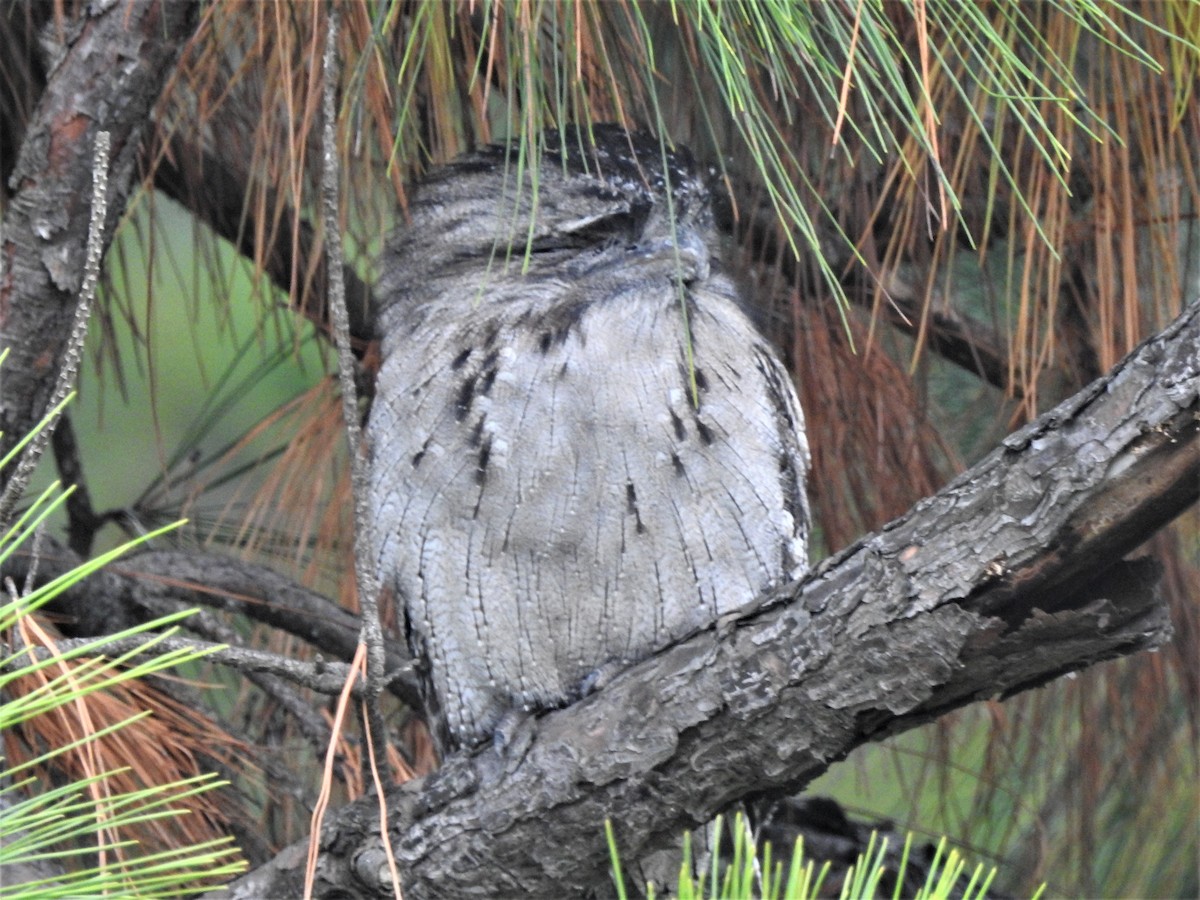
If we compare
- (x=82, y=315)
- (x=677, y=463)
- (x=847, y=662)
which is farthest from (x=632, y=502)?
(x=82, y=315)

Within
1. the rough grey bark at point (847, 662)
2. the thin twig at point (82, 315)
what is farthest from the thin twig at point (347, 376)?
the rough grey bark at point (847, 662)

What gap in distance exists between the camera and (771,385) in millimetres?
2010

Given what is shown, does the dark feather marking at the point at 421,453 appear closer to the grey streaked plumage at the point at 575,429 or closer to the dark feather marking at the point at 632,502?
the grey streaked plumage at the point at 575,429

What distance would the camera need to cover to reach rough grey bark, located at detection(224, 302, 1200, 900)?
1.28m

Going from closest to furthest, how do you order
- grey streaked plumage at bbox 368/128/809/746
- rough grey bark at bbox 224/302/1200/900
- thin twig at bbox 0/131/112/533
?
thin twig at bbox 0/131/112/533, rough grey bark at bbox 224/302/1200/900, grey streaked plumage at bbox 368/128/809/746

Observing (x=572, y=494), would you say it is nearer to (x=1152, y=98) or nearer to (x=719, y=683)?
(x=719, y=683)

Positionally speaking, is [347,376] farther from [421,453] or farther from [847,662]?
[421,453]

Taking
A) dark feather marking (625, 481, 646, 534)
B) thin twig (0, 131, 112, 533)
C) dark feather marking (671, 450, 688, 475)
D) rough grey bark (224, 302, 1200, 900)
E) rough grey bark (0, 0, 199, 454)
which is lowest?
rough grey bark (224, 302, 1200, 900)

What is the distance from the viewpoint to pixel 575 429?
188 centimetres

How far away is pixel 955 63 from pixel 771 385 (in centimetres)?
56

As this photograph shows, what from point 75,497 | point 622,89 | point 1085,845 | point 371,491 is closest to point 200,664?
point 75,497

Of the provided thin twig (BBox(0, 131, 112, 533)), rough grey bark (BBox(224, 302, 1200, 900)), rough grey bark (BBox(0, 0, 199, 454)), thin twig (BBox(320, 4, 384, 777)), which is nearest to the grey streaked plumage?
rough grey bark (BBox(224, 302, 1200, 900))

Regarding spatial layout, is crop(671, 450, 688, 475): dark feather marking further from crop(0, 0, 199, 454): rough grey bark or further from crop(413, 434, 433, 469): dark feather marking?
crop(0, 0, 199, 454): rough grey bark

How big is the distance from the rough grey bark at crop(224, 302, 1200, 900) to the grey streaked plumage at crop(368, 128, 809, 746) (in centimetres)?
25
